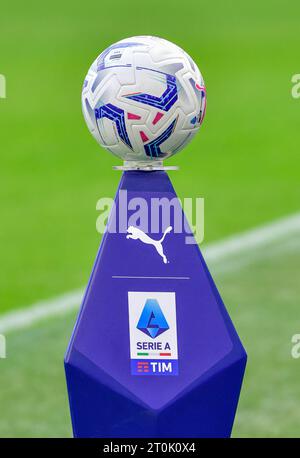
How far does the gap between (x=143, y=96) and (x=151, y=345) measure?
1.14 meters

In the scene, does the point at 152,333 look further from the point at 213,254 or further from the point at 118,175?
the point at 118,175

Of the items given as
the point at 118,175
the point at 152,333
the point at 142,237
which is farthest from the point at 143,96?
the point at 118,175

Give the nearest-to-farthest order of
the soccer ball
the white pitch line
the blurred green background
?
1. the soccer ball
2. the blurred green background
3. the white pitch line

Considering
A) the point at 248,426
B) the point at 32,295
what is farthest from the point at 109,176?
the point at 248,426

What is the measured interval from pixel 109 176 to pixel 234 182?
4.12 ft

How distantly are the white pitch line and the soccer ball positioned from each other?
282cm

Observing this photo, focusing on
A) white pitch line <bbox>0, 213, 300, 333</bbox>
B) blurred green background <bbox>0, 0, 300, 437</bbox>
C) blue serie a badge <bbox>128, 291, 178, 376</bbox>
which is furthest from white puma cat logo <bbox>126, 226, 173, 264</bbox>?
white pitch line <bbox>0, 213, 300, 333</bbox>

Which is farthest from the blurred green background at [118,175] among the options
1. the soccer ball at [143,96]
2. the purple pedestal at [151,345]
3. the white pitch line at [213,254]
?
the soccer ball at [143,96]

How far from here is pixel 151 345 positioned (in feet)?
19.4

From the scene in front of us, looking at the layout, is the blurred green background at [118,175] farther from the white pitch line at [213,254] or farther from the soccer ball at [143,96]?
the soccer ball at [143,96]

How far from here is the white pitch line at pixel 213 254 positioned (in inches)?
342

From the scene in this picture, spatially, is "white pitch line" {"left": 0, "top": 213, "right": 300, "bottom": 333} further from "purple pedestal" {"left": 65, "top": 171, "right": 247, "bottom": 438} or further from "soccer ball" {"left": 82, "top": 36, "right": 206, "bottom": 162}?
"soccer ball" {"left": 82, "top": 36, "right": 206, "bottom": 162}

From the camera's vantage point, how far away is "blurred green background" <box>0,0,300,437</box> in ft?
25.2

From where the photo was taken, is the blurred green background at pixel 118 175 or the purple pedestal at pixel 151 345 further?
the blurred green background at pixel 118 175
